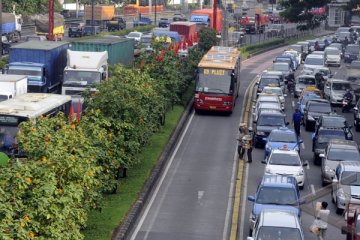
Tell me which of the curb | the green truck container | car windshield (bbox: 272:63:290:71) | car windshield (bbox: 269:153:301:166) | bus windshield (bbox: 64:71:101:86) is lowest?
the curb

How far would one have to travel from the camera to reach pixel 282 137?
131ft

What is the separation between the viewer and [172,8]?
157 metres

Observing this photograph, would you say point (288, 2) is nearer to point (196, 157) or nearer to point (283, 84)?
point (283, 84)

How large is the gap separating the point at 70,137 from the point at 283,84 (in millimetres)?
36037

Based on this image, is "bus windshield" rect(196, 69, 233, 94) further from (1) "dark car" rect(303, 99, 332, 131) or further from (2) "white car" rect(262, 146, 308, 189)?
(2) "white car" rect(262, 146, 308, 189)

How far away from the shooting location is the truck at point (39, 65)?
45531 mm

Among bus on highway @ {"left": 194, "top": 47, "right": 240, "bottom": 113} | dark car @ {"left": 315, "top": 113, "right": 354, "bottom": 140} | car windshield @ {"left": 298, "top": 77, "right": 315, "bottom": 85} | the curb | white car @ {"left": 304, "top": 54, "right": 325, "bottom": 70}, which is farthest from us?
white car @ {"left": 304, "top": 54, "right": 325, "bottom": 70}

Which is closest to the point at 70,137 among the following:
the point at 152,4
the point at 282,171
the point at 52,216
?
the point at 52,216

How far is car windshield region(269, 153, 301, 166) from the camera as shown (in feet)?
116

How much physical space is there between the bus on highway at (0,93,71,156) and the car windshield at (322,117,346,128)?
11.5 metres

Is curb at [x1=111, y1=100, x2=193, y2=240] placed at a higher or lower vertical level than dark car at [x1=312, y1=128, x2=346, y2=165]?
lower

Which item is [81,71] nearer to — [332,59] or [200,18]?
[332,59]

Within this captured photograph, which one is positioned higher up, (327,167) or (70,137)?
(70,137)

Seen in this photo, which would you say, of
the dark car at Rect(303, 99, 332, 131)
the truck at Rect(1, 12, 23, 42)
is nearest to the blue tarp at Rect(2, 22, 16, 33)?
the truck at Rect(1, 12, 23, 42)
